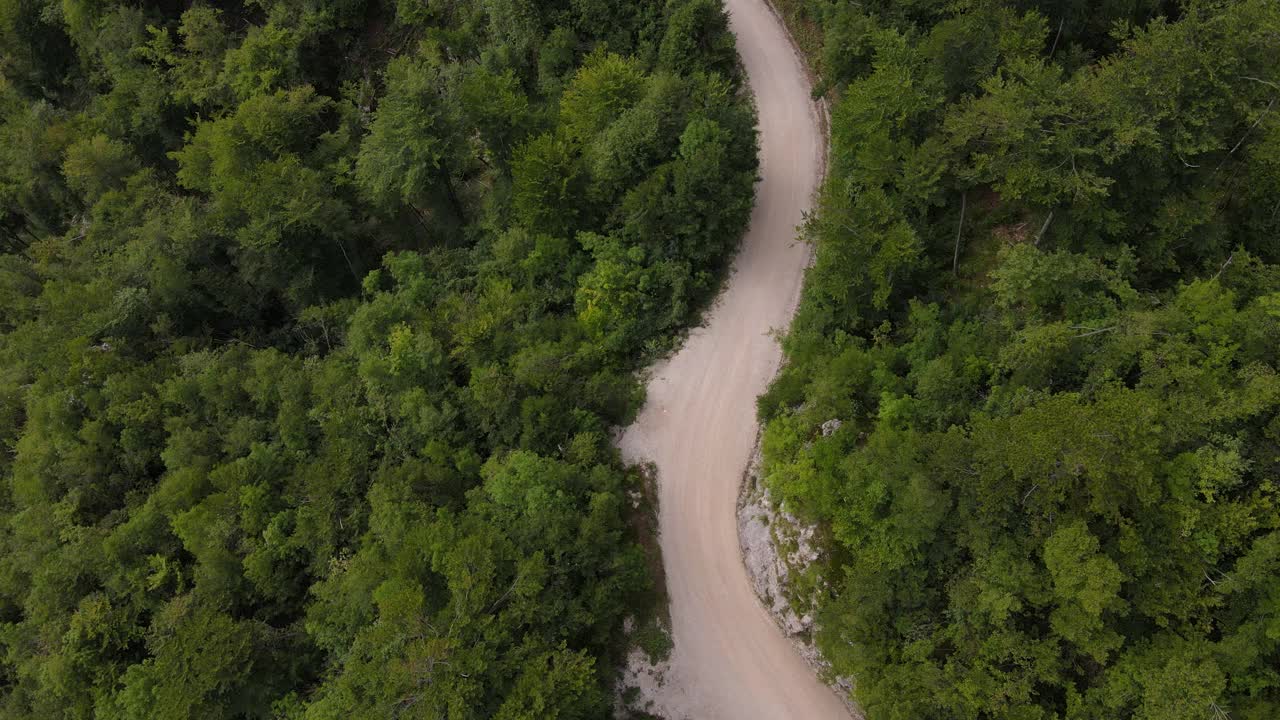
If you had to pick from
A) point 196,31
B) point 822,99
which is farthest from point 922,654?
point 196,31

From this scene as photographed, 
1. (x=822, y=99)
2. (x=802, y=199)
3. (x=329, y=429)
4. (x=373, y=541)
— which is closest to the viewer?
(x=373, y=541)

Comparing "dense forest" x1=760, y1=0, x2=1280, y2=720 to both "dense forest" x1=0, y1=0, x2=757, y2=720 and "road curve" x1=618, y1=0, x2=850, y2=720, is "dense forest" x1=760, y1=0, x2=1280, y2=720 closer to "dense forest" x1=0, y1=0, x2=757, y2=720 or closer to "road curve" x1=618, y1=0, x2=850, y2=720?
"road curve" x1=618, y1=0, x2=850, y2=720

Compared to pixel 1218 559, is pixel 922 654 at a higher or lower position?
lower

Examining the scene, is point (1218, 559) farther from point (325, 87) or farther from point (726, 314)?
point (325, 87)

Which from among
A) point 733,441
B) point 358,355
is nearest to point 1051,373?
point 733,441

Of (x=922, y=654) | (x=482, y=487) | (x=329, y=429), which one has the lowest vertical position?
(x=922, y=654)

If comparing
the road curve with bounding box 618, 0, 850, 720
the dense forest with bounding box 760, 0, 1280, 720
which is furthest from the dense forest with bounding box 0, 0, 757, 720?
the dense forest with bounding box 760, 0, 1280, 720

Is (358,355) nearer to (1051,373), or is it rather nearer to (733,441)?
(733,441)
